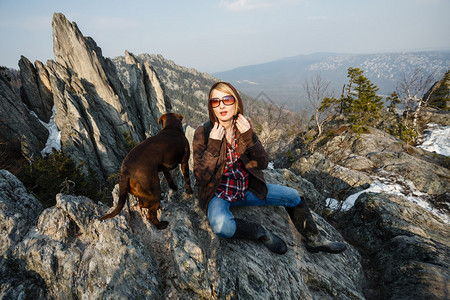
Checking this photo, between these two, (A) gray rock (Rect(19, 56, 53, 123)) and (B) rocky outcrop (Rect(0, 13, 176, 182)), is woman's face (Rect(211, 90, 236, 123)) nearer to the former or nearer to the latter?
(B) rocky outcrop (Rect(0, 13, 176, 182))

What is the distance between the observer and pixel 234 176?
3162 millimetres

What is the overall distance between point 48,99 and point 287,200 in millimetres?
26443

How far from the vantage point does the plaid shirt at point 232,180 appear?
3146 mm

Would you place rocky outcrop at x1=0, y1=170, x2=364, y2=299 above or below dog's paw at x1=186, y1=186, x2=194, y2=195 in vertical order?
below

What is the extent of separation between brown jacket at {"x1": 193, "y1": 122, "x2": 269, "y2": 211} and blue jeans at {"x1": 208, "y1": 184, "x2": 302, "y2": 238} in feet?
0.43

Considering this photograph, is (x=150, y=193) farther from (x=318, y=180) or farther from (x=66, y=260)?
(x=318, y=180)

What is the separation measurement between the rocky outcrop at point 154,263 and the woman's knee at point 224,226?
12.4 inches

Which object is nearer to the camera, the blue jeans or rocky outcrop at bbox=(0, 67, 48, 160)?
the blue jeans

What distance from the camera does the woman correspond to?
9.43 feet

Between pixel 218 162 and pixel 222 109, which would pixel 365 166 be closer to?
pixel 218 162

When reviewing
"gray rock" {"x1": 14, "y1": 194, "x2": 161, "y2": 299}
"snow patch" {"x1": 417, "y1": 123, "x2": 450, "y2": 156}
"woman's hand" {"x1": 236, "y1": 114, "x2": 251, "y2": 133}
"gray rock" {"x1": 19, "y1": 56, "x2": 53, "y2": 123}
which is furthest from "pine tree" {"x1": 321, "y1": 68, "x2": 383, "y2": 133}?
"gray rock" {"x1": 19, "y1": 56, "x2": 53, "y2": 123}

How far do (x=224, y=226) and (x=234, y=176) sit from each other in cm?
83

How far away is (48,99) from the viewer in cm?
1956

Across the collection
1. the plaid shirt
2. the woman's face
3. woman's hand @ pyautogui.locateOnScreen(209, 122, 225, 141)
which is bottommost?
the plaid shirt
